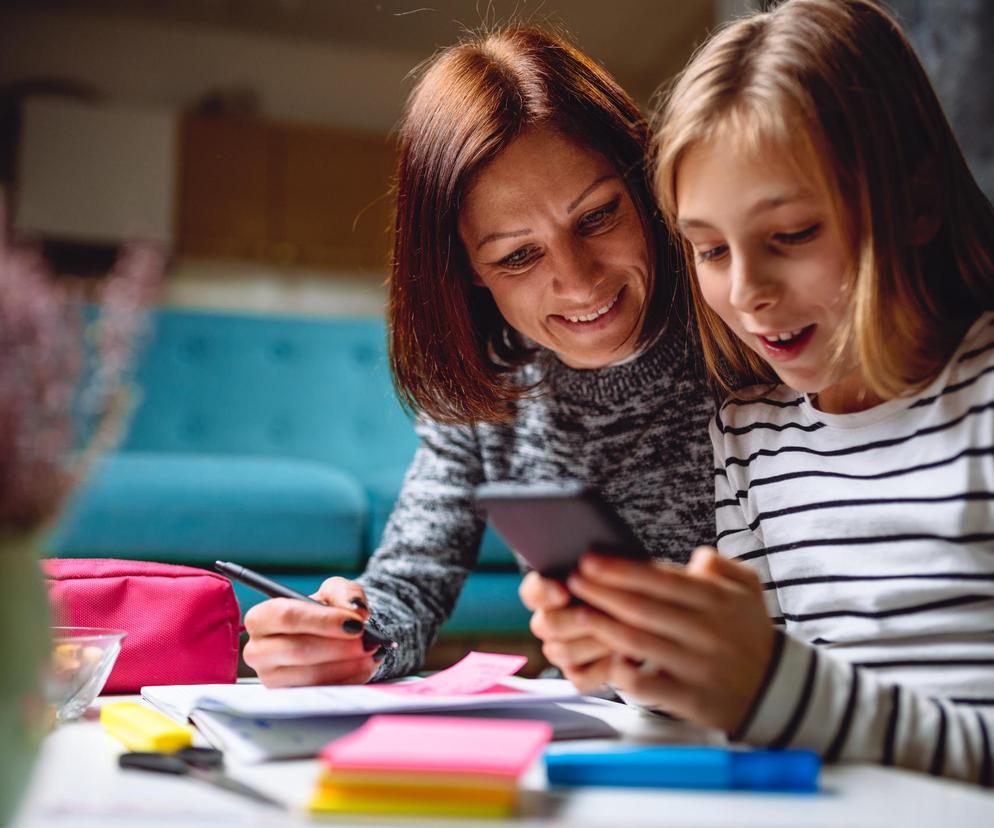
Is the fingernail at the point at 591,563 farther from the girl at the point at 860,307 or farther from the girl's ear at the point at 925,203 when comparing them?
the girl's ear at the point at 925,203

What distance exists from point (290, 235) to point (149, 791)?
3904 mm

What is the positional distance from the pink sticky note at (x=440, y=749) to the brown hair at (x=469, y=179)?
25.4 inches

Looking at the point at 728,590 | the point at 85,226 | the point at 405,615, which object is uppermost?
the point at 85,226

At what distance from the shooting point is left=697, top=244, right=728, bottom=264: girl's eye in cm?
76

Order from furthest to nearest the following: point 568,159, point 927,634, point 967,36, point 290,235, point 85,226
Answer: point 290,235
point 85,226
point 967,36
point 568,159
point 927,634

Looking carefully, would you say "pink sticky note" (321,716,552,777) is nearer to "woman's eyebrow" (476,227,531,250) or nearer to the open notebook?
the open notebook

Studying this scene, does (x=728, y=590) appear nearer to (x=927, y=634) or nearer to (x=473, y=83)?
(x=927, y=634)

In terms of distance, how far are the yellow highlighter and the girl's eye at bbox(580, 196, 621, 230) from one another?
606mm

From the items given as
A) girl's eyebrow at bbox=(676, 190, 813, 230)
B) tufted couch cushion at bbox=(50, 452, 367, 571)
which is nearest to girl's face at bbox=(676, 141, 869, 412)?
girl's eyebrow at bbox=(676, 190, 813, 230)

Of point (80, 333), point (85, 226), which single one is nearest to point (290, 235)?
point (85, 226)

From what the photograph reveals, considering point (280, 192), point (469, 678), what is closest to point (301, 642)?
point (469, 678)

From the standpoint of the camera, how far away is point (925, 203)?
74cm

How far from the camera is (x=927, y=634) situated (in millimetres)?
687

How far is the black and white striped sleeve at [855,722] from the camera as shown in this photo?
527 millimetres
